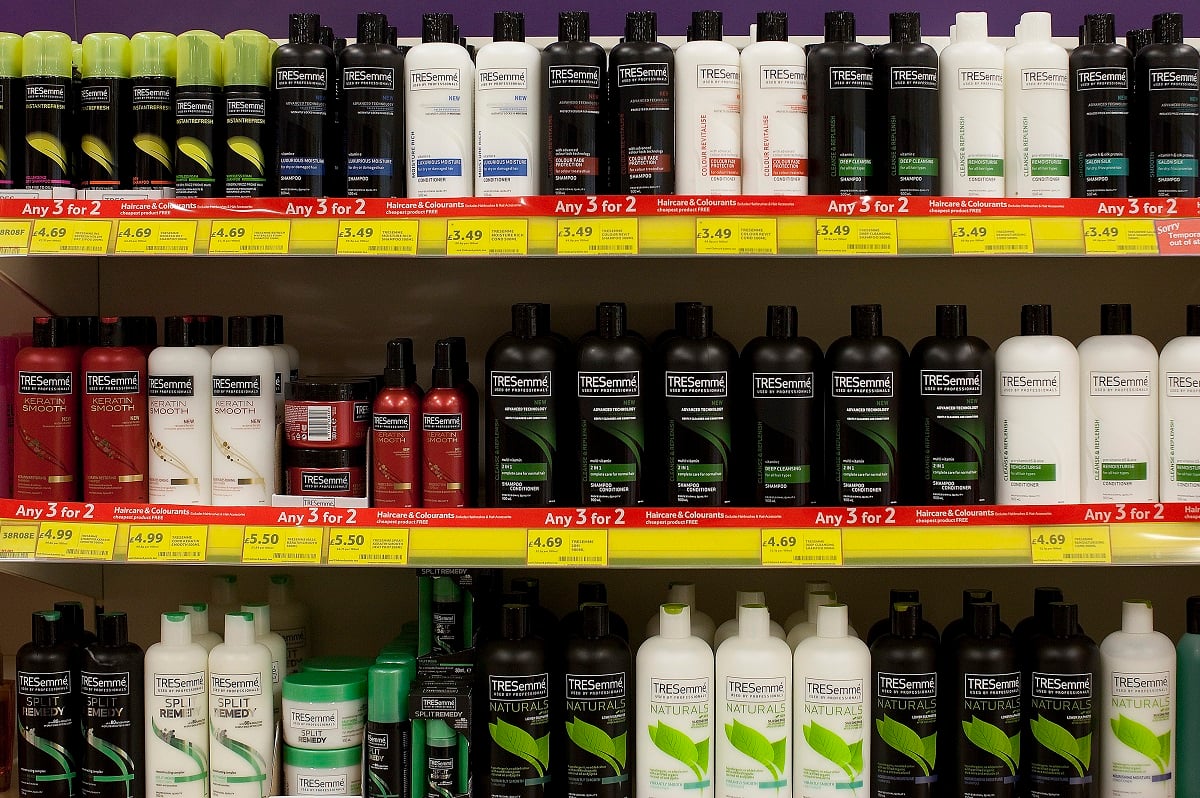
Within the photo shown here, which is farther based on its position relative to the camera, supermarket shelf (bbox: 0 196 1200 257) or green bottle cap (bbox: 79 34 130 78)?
green bottle cap (bbox: 79 34 130 78)

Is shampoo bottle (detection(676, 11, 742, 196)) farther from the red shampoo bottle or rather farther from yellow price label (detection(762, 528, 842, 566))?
the red shampoo bottle

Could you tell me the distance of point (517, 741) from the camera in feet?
5.61

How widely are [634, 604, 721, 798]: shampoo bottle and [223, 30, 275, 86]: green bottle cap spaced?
1.08 m

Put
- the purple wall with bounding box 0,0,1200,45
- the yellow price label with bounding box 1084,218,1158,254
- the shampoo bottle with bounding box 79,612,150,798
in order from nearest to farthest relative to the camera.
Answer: the yellow price label with bounding box 1084,218,1158,254 → the shampoo bottle with bounding box 79,612,150,798 → the purple wall with bounding box 0,0,1200,45

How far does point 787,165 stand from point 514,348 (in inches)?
19.8

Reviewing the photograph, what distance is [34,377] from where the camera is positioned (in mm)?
1784

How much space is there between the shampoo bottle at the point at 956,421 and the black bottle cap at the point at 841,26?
490 mm

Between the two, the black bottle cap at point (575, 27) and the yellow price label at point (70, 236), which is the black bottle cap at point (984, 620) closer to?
the black bottle cap at point (575, 27)

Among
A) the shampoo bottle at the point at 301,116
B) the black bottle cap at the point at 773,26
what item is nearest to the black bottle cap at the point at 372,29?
the shampoo bottle at the point at 301,116

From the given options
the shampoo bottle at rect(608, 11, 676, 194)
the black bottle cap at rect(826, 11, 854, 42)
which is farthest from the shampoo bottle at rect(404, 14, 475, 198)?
the black bottle cap at rect(826, 11, 854, 42)

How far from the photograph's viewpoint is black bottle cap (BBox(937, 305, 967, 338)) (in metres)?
1.75

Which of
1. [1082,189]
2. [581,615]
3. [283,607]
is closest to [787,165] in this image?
[1082,189]

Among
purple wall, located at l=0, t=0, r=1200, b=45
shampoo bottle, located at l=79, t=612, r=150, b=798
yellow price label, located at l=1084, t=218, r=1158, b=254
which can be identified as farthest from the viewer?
purple wall, located at l=0, t=0, r=1200, b=45

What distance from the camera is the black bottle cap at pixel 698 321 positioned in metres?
1.76
